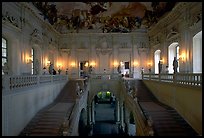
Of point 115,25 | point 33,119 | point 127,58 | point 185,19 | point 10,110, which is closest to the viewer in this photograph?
point 10,110

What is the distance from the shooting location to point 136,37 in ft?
93.6

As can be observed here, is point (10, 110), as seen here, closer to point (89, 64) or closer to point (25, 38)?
point (25, 38)

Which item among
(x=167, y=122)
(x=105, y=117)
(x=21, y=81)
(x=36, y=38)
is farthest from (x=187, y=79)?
(x=105, y=117)

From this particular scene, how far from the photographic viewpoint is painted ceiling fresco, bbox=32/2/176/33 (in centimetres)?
2085

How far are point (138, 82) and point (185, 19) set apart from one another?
7033 millimetres

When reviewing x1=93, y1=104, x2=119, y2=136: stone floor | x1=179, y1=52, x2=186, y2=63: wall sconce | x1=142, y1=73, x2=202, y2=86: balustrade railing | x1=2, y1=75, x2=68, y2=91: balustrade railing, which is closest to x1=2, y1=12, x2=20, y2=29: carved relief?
x1=2, y1=75, x2=68, y2=91: balustrade railing

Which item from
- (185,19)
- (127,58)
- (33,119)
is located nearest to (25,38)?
(33,119)

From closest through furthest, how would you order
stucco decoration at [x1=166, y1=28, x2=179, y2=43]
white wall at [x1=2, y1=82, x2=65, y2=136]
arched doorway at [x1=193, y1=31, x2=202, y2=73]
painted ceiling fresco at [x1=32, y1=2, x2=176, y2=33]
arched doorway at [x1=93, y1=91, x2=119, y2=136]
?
white wall at [x1=2, y1=82, x2=65, y2=136] → arched doorway at [x1=193, y1=31, x2=202, y2=73] → stucco decoration at [x1=166, y1=28, x2=179, y2=43] → painted ceiling fresco at [x1=32, y1=2, x2=176, y2=33] → arched doorway at [x1=93, y1=91, x2=119, y2=136]

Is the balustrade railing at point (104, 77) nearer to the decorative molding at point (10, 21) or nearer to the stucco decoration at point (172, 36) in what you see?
the stucco decoration at point (172, 36)

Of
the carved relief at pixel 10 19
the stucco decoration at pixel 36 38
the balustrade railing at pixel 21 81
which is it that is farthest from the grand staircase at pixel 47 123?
the stucco decoration at pixel 36 38

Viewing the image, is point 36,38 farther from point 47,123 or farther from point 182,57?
point 182,57

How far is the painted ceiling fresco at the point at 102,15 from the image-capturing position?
20848mm

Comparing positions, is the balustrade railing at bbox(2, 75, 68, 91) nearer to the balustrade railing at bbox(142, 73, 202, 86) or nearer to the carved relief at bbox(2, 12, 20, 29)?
the carved relief at bbox(2, 12, 20, 29)

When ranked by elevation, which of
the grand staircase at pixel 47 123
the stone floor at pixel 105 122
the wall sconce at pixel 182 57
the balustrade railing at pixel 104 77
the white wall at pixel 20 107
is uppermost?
the wall sconce at pixel 182 57
